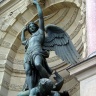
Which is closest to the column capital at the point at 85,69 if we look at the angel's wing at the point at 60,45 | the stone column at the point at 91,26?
the stone column at the point at 91,26

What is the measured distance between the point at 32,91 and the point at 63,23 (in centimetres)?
394

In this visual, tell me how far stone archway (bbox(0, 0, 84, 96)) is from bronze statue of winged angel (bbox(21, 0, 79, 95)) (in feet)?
6.58

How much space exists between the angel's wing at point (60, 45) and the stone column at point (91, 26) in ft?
1.30

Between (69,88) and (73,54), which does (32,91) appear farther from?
(69,88)

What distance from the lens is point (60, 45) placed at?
5.51m

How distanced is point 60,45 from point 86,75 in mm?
1346

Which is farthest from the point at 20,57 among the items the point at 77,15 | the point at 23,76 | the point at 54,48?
the point at 54,48

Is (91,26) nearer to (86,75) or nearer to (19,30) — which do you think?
(86,75)

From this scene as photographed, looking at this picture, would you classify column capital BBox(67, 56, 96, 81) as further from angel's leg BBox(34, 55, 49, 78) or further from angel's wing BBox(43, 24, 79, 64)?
angel's wing BBox(43, 24, 79, 64)

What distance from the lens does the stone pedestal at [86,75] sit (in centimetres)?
410

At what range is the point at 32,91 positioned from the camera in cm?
462

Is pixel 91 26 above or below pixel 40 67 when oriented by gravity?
above

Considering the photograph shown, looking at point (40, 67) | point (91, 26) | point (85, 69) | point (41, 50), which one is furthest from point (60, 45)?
point (85, 69)

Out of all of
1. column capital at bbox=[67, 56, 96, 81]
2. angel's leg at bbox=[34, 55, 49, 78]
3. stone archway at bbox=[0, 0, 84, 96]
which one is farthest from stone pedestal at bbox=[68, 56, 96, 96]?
stone archway at bbox=[0, 0, 84, 96]
